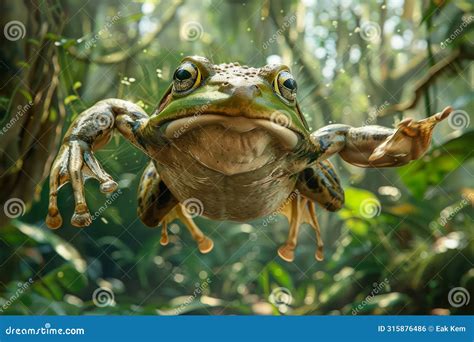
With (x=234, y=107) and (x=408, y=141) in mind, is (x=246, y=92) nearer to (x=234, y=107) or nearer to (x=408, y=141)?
(x=234, y=107)

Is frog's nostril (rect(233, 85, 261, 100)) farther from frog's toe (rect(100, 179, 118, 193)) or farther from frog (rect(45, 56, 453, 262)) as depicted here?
frog's toe (rect(100, 179, 118, 193))

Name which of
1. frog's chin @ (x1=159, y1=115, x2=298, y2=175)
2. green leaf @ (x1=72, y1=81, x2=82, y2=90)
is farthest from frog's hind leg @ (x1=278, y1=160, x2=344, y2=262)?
green leaf @ (x1=72, y1=81, x2=82, y2=90)

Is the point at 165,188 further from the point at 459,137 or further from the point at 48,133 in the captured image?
the point at 459,137

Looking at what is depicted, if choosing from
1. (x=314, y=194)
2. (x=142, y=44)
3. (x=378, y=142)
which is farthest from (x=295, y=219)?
(x=142, y=44)

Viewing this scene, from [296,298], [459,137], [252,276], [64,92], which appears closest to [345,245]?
[296,298]

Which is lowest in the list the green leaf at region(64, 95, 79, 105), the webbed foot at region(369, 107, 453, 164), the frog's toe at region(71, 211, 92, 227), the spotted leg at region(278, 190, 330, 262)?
the spotted leg at region(278, 190, 330, 262)

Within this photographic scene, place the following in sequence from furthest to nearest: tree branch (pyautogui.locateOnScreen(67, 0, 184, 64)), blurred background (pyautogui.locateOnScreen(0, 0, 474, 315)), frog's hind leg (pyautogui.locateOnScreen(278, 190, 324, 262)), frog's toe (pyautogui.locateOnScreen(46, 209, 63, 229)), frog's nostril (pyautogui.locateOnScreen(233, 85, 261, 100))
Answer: tree branch (pyautogui.locateOnScreen(67, 0, 184, 64))
blurred background (pyautogui.locateOnScreen(0, 0, 474, 315))
frog's hind leg (pyautogui.locateOnScreen(278, 190, 324, 262))
frog's toe (pyautogui.locateOnScreen(46, 209, 63, 229))
frog's nostril (pyautogui.locateOnScreen(233, 85, 261, 100))
